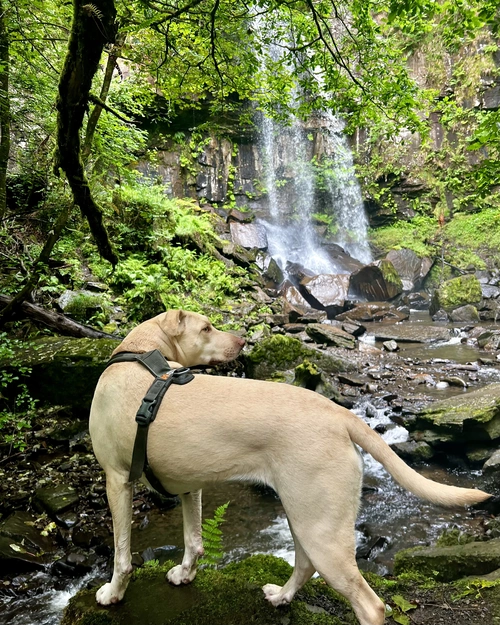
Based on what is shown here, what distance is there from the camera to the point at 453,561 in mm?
3254

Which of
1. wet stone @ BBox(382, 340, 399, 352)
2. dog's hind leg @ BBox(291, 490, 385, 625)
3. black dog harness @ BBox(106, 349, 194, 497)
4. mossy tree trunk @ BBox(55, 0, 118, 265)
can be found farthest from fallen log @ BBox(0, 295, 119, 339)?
wet stone @ BBox(382, 340, 399, 352)

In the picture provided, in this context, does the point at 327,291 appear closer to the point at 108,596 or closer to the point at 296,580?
the point at 296,580

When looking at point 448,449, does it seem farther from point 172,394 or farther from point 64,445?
point 64,445

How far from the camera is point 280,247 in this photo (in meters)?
23.3

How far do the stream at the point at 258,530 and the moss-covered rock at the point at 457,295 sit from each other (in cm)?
1247

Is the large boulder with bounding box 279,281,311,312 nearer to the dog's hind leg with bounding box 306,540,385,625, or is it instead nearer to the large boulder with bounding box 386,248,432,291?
the large boulder with bounding box 386,248,432,291

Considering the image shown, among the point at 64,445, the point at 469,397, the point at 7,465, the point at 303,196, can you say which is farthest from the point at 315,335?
the point at 303,196

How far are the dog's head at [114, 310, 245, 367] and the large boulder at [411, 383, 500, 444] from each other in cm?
463

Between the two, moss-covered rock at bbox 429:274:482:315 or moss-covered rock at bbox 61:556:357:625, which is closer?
moss-covered rock at bbox 61:556:357:625

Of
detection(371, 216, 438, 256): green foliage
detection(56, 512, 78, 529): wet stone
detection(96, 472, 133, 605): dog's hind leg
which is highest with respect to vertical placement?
detection(371, 216, 438, 256): green foliage

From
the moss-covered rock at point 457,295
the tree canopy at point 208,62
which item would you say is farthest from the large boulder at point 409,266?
the tree canopy at point 208,62

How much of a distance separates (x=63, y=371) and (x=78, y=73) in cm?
422

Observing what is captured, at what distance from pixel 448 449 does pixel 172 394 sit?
554 centimetres

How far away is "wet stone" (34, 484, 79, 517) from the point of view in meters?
4.51
